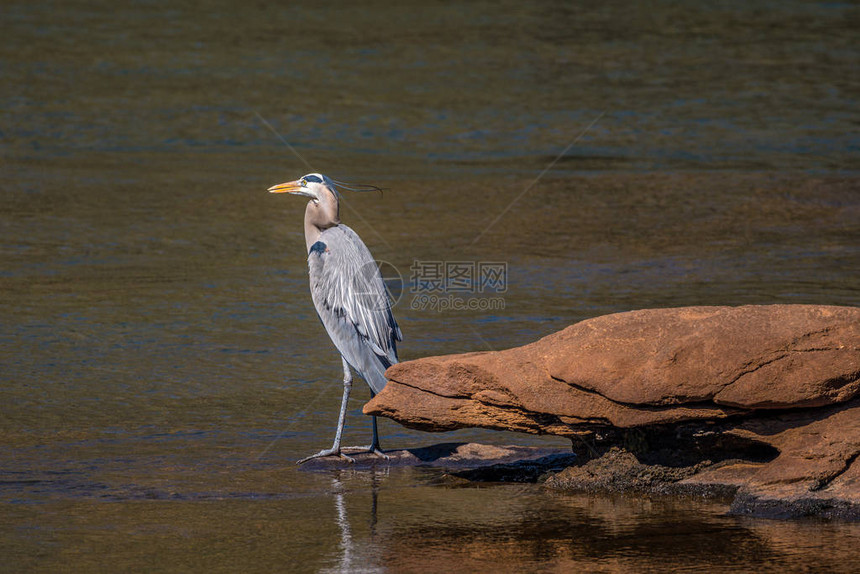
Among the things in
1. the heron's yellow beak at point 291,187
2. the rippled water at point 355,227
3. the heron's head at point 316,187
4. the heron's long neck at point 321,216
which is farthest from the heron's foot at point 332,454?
the heron's yellow beak at point 291,187

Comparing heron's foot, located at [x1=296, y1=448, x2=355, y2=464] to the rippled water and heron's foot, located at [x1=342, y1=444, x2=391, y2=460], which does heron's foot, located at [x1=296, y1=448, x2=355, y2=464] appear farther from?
the rippled water

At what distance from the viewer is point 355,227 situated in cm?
1228

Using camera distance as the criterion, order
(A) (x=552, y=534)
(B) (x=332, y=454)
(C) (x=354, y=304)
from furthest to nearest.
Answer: (C) (x=354, y=304), (B) (x=332, y=454), (A) (x=552, y=534)

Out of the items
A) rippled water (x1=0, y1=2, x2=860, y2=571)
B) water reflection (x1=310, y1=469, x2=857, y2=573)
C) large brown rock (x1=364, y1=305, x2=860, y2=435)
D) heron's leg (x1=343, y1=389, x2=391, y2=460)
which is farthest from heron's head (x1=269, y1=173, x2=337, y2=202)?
water reflection (x1=310, y1=469, x2=857, y2=573)

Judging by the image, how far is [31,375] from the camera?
8031 millimetres

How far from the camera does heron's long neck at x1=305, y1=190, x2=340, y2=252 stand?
7.03 meters

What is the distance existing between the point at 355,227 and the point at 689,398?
23.5 feet

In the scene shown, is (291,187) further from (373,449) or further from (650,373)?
(650,373)

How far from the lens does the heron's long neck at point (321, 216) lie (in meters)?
7.03

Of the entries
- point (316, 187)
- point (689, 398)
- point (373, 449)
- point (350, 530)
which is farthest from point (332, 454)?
point (689, 398)

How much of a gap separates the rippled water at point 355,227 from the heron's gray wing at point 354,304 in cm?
52

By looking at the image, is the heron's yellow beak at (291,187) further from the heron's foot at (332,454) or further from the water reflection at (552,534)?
the water reflection at (552,534)

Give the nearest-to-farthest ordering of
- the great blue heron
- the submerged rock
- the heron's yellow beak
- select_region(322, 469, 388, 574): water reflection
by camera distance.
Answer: select_region(322, 469, 388, 574): water reflection < the submerged rock < the great blue heron < the heron's yellow beak

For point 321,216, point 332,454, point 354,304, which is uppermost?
point 321,216
